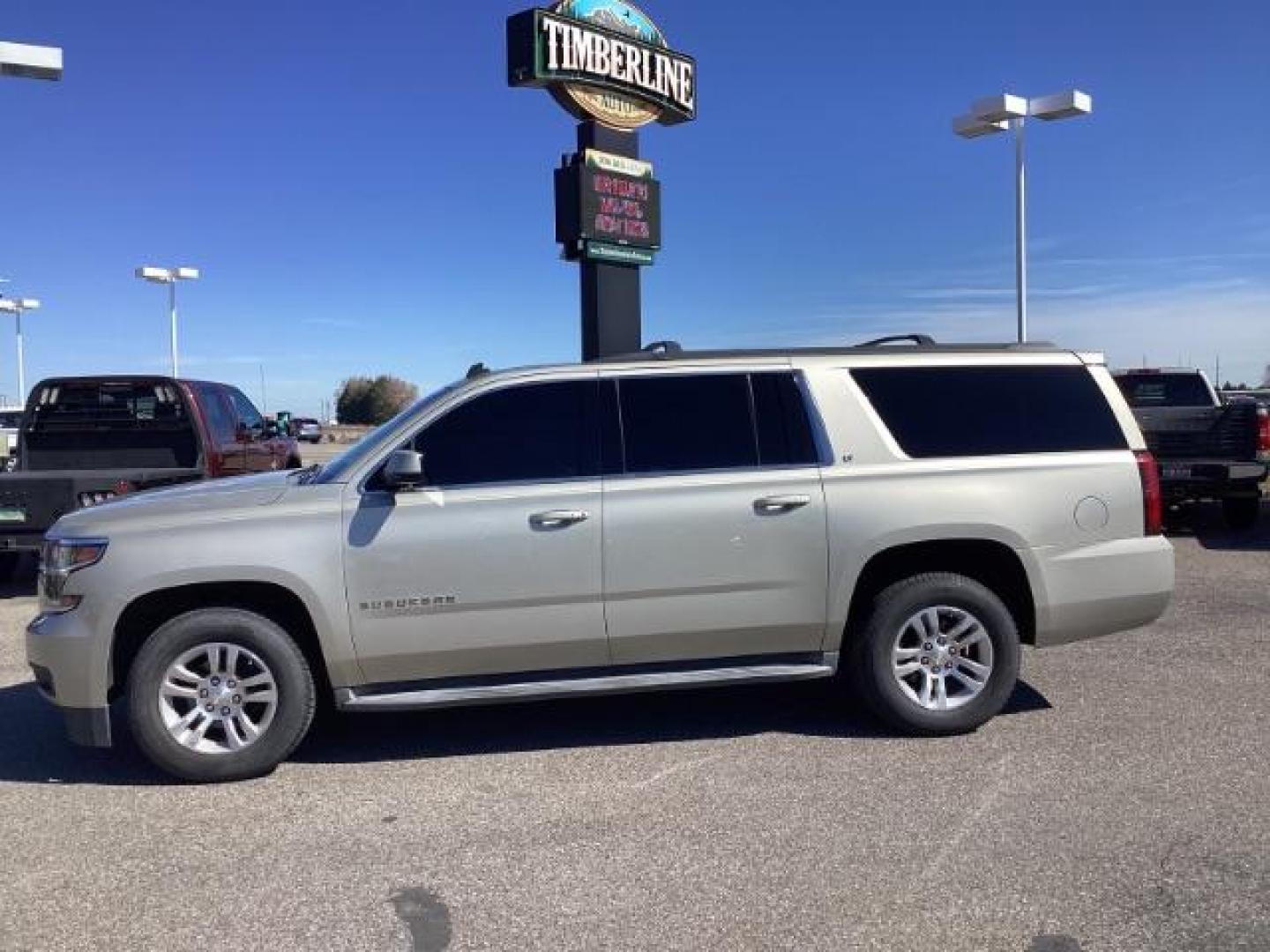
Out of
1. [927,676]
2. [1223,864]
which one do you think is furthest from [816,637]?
[1223,864]

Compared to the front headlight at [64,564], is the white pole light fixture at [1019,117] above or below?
above

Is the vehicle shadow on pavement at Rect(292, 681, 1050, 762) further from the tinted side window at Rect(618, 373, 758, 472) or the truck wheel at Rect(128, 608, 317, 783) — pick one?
the tinted side window at Rect(618, 373, 758, 472)

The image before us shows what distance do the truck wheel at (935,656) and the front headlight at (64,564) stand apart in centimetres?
368

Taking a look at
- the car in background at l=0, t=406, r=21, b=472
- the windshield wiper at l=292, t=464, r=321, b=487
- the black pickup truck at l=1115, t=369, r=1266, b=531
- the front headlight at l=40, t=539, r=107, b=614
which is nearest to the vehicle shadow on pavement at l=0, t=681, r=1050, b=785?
the front headlight at l=40, t=539, r=107, b=614

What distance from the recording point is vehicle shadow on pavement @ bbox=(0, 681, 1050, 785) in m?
5.42

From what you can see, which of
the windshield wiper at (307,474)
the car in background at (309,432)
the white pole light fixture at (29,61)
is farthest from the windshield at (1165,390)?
the car in background at (309,432)

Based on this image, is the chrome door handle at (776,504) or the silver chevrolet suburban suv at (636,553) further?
the chrome door handle at (776,504)

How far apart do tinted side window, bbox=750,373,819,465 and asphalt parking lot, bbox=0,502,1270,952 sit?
4.69 ft

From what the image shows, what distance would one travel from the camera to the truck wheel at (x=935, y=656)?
217 inches

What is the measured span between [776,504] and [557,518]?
42.1 inches

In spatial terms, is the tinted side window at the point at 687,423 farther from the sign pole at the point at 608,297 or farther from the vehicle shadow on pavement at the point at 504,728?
the sign pole at the point at 608,297

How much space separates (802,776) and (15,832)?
132 inches

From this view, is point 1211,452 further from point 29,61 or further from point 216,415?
point 29,61

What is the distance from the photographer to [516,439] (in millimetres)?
5383
